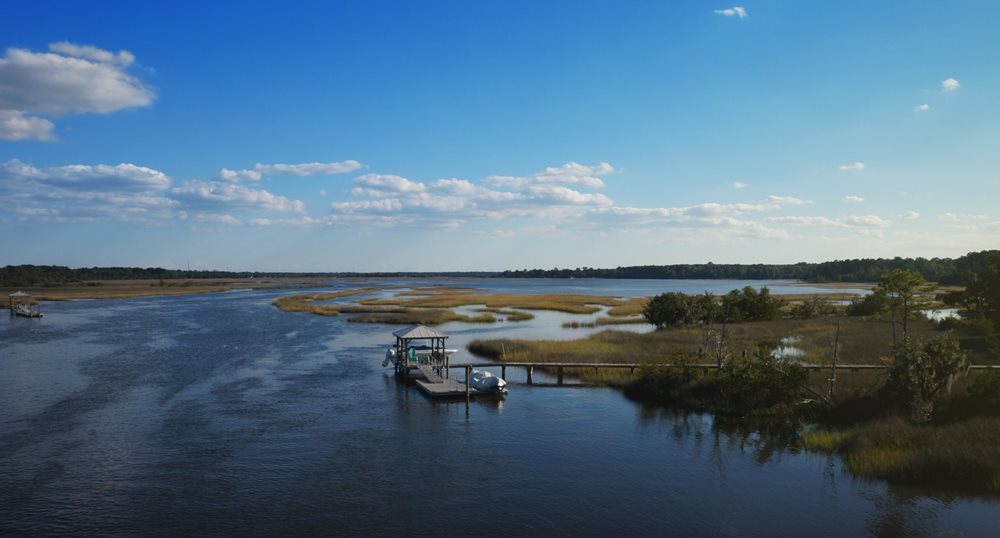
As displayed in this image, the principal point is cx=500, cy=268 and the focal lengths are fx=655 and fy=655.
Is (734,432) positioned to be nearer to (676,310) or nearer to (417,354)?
(417,354)

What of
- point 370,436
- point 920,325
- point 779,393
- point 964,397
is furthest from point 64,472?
point 920,325

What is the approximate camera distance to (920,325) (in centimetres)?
5584

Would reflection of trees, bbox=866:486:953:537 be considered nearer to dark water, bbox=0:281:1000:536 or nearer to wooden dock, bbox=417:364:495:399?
dark water, bbox=0:281:1000:536

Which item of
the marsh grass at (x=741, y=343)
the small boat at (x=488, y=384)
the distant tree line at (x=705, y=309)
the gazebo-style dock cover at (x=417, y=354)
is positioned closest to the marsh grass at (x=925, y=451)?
the marsh grass at (x=741, y=343)

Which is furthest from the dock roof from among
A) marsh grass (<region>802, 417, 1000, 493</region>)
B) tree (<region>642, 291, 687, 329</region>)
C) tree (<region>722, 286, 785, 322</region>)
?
tree (<region>722, 286, 785, 322</region>)

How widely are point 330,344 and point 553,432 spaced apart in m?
34.2

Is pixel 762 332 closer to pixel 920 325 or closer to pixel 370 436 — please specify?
pixel 920 325

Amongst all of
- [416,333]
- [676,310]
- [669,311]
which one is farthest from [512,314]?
[416,333]

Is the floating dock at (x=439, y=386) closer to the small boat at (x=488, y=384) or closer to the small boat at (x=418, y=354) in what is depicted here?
the small boat at (x=488, y=384)

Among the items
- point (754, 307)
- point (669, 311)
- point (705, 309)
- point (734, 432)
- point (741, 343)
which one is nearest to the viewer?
point (734, 432)

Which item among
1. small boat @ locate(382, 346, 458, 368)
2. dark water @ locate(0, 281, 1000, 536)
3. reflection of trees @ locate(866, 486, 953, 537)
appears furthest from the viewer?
small boat @ locate(382, 346, 458, 368)

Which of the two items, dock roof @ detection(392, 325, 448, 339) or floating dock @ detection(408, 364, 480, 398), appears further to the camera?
dock roof @ detection(392, 325, 448, 339)

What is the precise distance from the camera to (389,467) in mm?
24875

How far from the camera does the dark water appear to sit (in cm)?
1995
